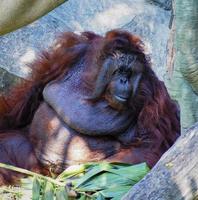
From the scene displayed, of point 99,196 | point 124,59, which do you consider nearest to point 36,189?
point 99,196

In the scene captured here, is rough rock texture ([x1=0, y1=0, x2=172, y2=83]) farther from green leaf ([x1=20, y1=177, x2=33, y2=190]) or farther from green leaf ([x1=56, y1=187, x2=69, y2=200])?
green leaf ([x1=56, y1=187, x2=69, y2=200])

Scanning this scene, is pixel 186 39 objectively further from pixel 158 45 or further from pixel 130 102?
pixel 158 45

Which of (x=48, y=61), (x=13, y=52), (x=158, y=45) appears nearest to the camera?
(x=48, y=61)

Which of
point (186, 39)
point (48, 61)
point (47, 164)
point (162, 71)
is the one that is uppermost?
point (186, 39)

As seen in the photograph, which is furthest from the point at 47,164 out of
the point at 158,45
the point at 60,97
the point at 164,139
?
the point at 158,45

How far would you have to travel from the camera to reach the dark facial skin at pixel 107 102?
382 centimetres

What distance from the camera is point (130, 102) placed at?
3836mm

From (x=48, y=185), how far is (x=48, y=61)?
111cm

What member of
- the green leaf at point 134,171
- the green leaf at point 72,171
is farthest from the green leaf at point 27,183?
the green leaf at point 134,171

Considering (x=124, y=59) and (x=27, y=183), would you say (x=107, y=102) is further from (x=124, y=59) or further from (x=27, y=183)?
(x=27, y=183)

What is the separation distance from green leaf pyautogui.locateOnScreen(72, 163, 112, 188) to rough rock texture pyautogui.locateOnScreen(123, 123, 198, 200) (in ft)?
3.38

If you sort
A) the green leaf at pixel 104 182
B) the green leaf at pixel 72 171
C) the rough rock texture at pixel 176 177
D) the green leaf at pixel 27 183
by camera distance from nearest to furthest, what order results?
1. the rough rock texture at pixel 176 177
2. the green leaf at pixel 104 182
3. the green leaf at pixel 27 183
4. the green leaf at pixel 72 171

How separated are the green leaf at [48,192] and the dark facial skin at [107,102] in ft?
2.49

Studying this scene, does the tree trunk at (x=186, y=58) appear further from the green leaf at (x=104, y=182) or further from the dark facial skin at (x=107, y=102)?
the dark facial skin at (x=107, y=102)
